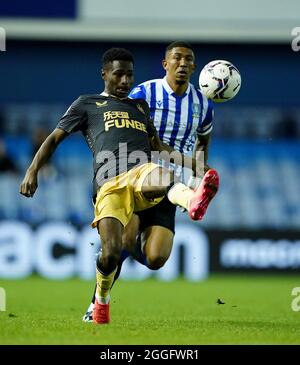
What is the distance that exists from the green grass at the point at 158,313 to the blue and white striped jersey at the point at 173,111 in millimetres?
1614

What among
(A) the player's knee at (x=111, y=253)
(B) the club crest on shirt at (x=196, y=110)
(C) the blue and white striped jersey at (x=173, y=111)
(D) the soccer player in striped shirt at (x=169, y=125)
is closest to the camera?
(A) the player's knee at (x=111, y=253)

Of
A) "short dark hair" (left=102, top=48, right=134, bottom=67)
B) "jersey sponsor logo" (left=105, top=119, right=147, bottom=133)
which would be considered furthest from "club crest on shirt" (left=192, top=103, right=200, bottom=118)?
"short dark hair" (left=102, top=48, right=134, bottom=67)

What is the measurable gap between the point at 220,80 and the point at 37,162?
6.41ft

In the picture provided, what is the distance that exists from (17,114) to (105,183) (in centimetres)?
1183

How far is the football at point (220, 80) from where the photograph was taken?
8.68 metres

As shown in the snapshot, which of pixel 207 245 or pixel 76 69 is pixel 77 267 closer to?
Answer: pixel 207 245

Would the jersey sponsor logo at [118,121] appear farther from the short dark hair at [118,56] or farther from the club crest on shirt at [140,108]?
the short dark hair at [118,56]

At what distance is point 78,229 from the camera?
1541 centimetres

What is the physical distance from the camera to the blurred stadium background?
1559 centimetres

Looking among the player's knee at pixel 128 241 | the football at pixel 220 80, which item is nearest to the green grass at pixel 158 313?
the player's knee at pixel 128 241

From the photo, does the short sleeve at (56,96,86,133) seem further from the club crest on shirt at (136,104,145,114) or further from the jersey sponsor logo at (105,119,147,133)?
the club crest on shirt at (136,104,145,114)

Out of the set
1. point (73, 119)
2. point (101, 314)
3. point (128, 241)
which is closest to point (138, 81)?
point (128, 241)
